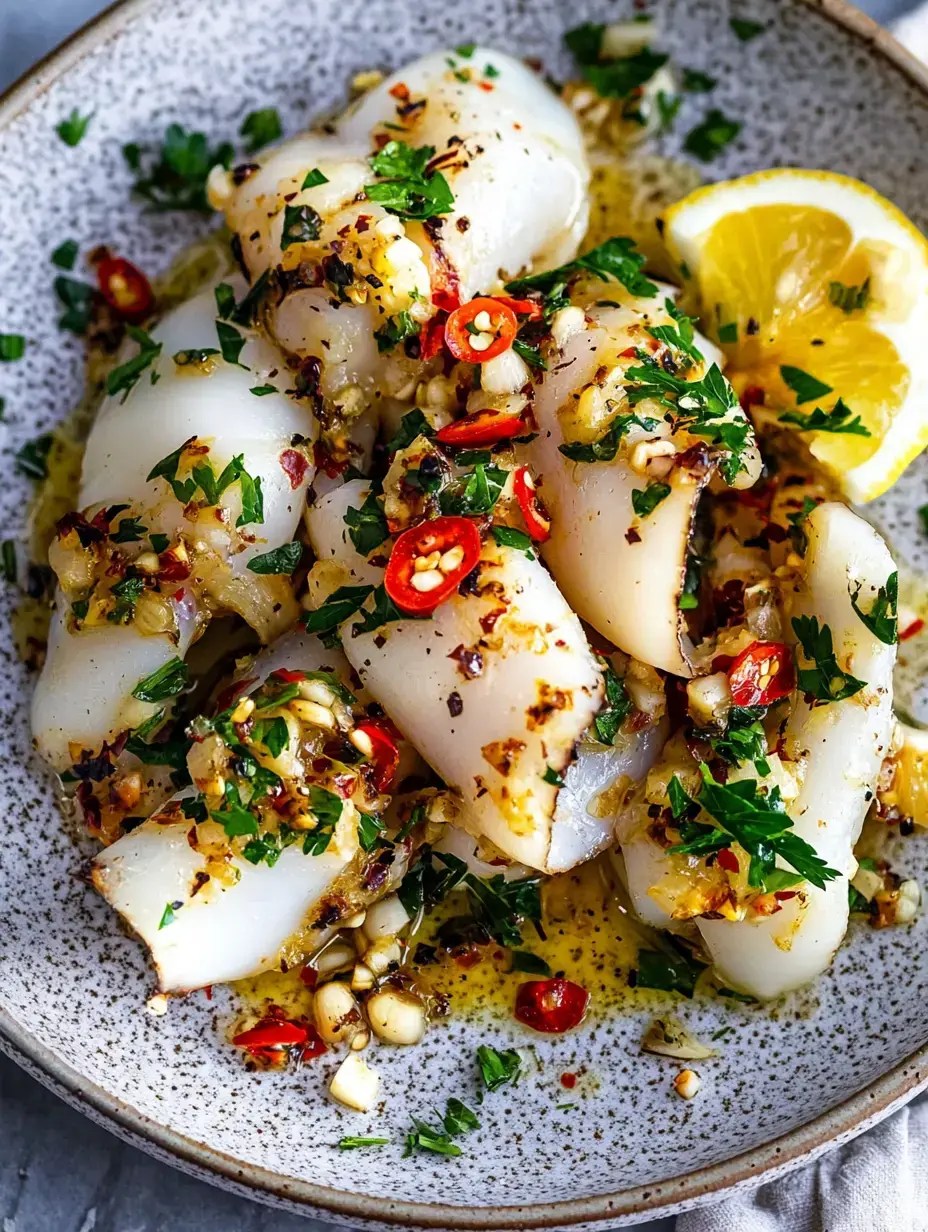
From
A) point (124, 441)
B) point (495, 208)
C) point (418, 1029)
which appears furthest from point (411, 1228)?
point (495, 208)

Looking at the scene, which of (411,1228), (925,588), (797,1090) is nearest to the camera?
(411,1228)

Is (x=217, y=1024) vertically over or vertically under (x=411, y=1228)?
over

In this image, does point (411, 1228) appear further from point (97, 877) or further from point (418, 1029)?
point (97, 877)

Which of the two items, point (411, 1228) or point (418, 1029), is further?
point (418, 1029)

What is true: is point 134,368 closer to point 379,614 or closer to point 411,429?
point 411,429

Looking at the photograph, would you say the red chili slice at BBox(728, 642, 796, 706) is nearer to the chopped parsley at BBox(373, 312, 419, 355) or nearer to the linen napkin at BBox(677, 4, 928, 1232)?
the chopped parsley at BBox(373, 312, 419, 355)

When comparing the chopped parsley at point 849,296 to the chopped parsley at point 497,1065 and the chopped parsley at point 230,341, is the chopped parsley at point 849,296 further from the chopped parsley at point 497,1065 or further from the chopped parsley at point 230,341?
the chopped parsley at point 497,1065

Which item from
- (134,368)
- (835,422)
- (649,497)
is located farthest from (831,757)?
(134,368)
